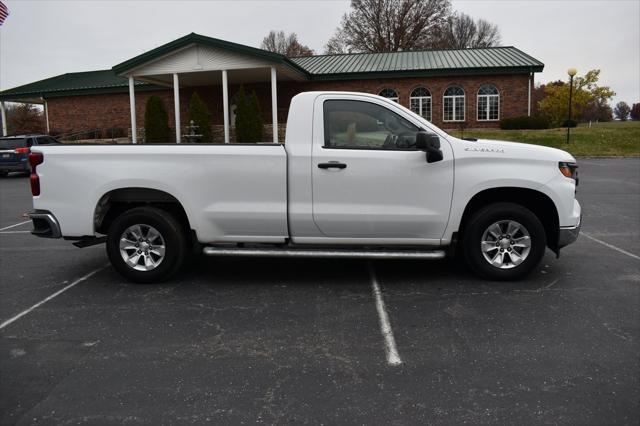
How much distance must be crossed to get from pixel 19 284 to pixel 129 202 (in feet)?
5.00

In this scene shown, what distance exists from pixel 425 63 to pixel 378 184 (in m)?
29.1

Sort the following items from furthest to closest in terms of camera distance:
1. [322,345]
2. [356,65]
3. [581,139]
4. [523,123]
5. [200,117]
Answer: [356,65], [523,123], [581,139], [200,117], [322,345]

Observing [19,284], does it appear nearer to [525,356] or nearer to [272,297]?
[272,297]

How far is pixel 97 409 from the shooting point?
136 inches

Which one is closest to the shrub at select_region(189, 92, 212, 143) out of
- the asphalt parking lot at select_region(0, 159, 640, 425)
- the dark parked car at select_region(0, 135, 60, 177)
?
the dark parked car at select_region(0, 135, 60, 177)

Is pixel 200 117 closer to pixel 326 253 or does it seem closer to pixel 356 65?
pixel 356 65

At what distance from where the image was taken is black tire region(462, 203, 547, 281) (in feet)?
19.4

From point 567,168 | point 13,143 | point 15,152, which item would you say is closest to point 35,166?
point 567,168

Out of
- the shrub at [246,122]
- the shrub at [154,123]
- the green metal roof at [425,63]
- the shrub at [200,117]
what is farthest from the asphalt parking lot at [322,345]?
the green metal roof at [425,63]

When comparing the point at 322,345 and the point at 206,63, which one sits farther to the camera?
the point at 206,63

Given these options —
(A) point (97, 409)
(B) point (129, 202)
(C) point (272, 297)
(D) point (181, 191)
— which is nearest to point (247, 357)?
(A) point (97, 409)

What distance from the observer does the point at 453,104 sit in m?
32.9

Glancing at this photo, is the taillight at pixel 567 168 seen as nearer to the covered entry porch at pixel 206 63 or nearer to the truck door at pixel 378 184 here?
the truck door at pixel 378 184

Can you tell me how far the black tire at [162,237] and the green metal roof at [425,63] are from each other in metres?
27.3
